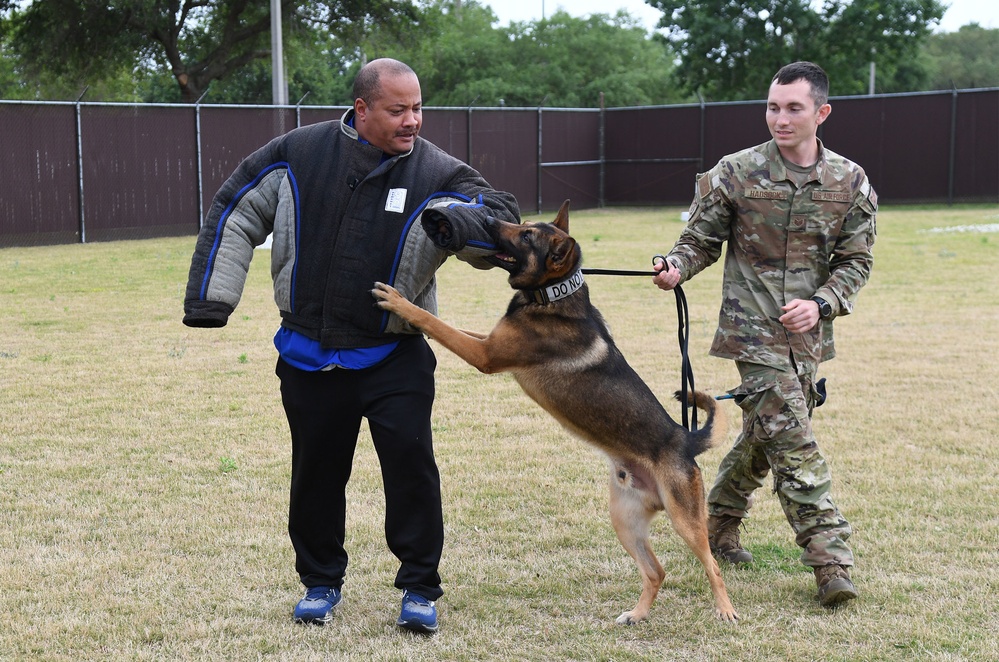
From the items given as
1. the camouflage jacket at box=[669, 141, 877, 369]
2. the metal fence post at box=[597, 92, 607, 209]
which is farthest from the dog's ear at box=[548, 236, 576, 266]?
the metal fence post at box=[597, 92, 607, 209]

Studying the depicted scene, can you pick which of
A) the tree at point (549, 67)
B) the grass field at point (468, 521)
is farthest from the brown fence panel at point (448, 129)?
the tree at point (549, 67)

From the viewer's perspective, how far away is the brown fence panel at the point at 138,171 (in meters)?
18.9

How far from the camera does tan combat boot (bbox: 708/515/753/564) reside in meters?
4.74

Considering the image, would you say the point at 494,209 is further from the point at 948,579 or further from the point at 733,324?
the point at 948,579

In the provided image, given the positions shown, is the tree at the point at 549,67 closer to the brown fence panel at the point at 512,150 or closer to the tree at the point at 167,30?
the tree at the point at 167,30

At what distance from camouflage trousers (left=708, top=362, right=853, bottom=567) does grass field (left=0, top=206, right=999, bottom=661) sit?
0.87 ft

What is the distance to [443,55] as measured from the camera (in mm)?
49062

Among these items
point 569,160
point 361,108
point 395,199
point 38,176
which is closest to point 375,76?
point 361,108

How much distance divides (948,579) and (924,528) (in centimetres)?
62

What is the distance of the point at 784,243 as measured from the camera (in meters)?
4.35

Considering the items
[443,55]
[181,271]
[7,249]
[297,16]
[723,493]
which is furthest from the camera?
[443,55]

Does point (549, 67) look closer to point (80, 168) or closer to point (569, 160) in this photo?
point (569, 160)

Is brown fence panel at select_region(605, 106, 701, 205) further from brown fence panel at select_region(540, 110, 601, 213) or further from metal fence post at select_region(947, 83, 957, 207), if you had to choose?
metal fence post at select_region(947, 83, 957, 207)

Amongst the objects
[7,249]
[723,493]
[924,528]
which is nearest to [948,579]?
[924,528]
